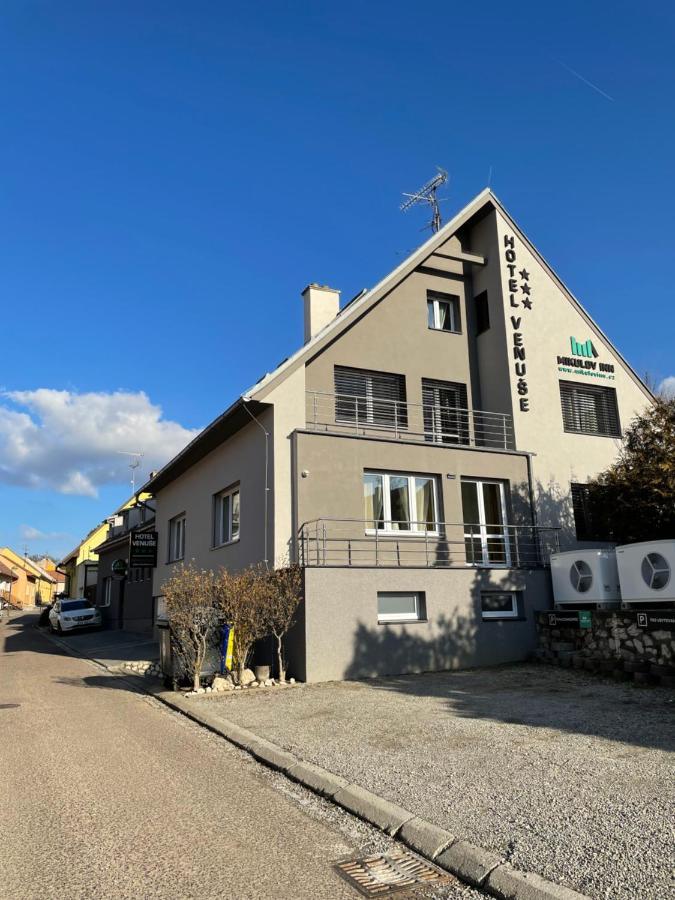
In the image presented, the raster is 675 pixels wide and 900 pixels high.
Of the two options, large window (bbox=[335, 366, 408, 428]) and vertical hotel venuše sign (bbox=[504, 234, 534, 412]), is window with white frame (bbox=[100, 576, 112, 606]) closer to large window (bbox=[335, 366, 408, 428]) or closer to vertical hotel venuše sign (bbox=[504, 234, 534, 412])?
large window (bbox=[335, 366, 408, 428])

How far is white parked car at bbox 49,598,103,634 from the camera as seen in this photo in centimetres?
3144

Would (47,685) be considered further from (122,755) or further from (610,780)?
(610,780)

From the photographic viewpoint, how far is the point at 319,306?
1984 centimetres

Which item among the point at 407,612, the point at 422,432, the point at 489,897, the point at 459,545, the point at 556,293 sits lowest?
the point at 489,897

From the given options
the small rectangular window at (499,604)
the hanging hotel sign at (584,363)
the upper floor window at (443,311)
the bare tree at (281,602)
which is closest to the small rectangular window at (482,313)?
the upper floor window at (443,311)

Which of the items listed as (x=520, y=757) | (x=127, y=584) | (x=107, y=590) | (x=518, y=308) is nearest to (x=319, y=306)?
(x=518, y=308)

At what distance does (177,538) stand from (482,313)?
12.0 m

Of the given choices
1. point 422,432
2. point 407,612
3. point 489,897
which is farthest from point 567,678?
point 489,897

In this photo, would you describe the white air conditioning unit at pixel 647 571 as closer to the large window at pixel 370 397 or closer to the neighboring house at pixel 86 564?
the large window at pixel 370 397

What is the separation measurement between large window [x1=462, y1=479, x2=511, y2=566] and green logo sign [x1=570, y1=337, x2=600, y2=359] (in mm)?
5189

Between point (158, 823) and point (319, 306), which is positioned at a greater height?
point (319, 306)

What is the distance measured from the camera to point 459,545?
1586 cm

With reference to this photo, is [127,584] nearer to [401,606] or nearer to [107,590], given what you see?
[107,590]

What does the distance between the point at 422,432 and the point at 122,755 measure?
432 inches
